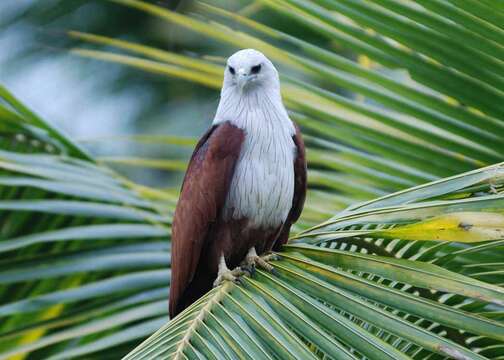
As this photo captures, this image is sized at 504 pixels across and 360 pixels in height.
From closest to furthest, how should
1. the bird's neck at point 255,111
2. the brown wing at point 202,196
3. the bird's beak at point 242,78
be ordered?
the brown wing at point 202,196 → the bird's neck at point 255,111 → the bird's beak at point 242,78

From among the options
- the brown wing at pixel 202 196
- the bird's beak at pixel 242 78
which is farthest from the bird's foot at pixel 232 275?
the bird's beak at pixel 242 78

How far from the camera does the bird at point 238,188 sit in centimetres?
301

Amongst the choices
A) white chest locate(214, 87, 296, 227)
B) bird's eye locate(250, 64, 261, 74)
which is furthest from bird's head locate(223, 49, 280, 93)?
white chest locate(214, 87, 296, 227)

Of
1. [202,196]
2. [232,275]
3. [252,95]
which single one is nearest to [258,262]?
[232,275]

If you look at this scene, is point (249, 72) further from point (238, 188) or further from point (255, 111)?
point (238, 188)

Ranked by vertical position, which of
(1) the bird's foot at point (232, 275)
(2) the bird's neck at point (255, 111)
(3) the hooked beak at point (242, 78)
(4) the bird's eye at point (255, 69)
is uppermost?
(4) the bird's eye at point (255, 69)

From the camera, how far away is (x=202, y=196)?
9.91 feet

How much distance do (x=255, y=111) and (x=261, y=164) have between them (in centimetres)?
24

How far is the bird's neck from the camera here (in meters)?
3.15

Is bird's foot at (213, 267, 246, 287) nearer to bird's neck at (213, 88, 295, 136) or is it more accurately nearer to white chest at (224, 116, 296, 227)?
white chest at (224, 116, 296, 227)

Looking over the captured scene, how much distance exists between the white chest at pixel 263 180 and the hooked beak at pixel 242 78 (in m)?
0.20

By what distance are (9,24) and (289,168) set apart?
19.1 feet

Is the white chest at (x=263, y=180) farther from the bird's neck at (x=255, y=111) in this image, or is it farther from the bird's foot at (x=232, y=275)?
the bird's foot at (x=232, y=275)

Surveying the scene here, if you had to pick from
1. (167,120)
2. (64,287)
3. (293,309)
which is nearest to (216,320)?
(293,309)
